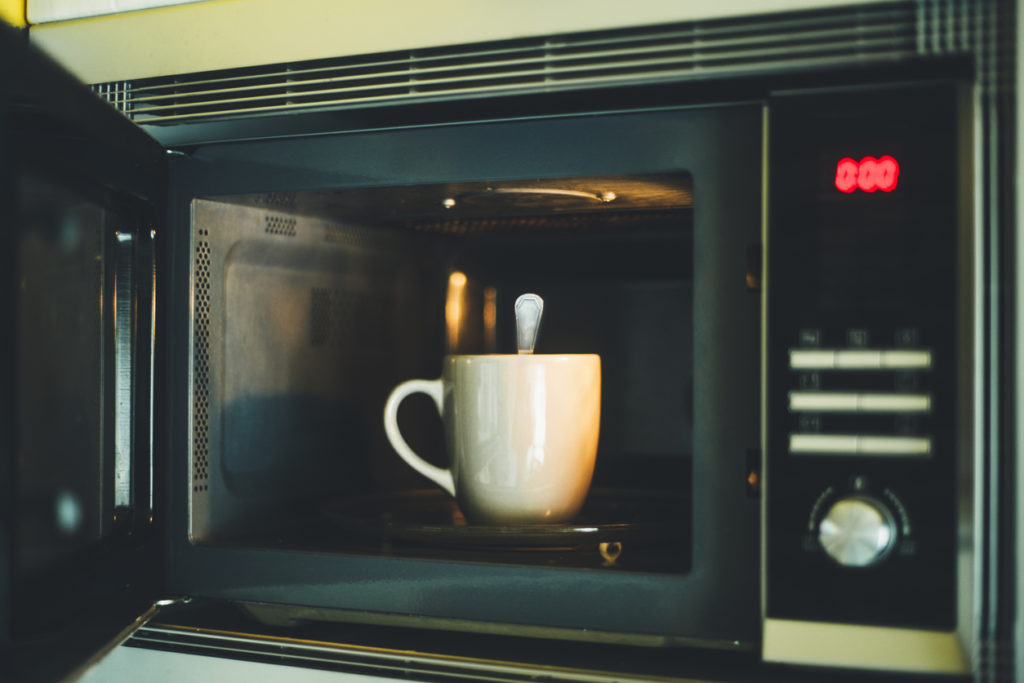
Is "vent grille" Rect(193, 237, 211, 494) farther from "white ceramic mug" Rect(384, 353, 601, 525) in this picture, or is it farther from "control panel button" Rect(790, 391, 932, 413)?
"control panel button" Rect(790, 391, 932, 413)

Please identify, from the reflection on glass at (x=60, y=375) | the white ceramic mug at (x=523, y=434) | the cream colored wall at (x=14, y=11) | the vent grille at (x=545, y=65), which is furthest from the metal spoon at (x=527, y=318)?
the cream colored wall at (x=14, y=11)

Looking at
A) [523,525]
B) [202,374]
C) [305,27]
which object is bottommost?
[523,525]

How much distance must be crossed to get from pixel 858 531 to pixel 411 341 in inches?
17.8

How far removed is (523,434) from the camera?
0.56 meters

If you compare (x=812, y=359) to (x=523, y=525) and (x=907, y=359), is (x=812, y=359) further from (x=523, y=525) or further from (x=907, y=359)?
(x=523, y=525)

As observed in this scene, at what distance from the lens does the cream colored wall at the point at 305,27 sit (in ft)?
1.53

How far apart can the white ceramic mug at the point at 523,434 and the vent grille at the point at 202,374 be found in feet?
0.58

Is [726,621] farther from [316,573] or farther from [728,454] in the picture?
[316,573]

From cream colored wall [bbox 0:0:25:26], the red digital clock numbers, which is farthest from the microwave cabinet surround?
cream colored wall [bbox 0:0:25:26]

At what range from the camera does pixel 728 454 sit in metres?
0.46

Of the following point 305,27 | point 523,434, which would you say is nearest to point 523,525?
point 523,434

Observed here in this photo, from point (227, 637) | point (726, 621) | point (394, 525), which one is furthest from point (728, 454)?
point (227, 637)

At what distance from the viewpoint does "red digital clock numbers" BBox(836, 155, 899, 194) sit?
1.37 ft

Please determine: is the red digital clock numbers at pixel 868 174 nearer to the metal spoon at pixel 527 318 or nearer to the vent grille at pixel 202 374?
the metal spoon at pixel 527 318
